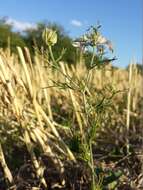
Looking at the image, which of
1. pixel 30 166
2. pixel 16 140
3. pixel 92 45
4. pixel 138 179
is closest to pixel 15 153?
pixel 16 140

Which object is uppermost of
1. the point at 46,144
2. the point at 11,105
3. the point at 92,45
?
the point at 92,45

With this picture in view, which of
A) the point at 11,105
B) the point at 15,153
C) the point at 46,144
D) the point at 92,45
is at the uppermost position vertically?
the point at 92,45

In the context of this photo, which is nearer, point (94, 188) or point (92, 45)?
point (92, 45)

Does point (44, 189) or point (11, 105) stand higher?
point (11, 105)

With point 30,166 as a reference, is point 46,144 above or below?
above

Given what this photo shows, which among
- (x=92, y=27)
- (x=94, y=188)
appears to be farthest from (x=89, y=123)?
(x=92, y=27)

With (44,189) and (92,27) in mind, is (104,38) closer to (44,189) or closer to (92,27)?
(92,27)

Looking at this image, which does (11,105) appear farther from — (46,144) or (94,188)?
(94,188)

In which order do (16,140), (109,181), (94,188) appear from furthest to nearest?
(16,140)
(109,181)
(94,188)

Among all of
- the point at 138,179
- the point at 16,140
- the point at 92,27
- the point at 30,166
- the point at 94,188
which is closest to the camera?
the point at 92,27
